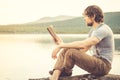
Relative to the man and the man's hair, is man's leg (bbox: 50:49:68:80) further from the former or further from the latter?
the man's hair

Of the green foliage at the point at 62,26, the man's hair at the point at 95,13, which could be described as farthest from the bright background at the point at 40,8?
the man's hair at the point at 95,13

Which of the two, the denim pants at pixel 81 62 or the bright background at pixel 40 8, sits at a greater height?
the bright background at pixel 40 8

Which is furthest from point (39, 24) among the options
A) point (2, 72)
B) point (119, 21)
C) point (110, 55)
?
point (110, 55)

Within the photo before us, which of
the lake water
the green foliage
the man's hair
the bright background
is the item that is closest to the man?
the man's hair

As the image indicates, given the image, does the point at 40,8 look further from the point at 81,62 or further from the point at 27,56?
the point at 81,62

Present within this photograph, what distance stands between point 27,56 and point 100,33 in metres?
3.21

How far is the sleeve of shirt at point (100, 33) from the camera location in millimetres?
3386

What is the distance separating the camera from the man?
3.34m

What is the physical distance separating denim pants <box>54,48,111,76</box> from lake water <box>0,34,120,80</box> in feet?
8.32

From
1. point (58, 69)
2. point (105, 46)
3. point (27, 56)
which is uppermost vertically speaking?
point (105, 46)

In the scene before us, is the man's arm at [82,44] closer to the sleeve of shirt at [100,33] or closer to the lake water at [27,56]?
the sleeve of shirt at [100,33]

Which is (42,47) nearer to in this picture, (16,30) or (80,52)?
(16,30)

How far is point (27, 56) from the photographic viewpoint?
254 inches

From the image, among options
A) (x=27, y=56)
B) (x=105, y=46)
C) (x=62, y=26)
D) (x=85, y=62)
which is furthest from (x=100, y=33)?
(x=62, y=26)
